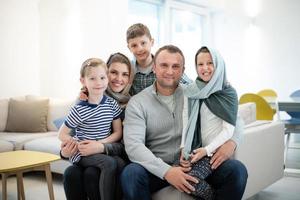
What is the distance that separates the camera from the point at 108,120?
212 centimetres

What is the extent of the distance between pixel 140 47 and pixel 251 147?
0.98m

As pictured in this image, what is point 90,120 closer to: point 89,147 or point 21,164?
point 89,147

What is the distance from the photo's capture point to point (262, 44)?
689 cm

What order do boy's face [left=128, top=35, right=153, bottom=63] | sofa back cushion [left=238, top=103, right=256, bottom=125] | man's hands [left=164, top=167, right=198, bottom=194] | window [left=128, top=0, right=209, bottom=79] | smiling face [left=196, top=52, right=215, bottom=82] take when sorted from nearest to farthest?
man's hands [left=164, top=167, right=198, bottom=194], smiling face [left=196, top=52, right=215, bottom=82], boy's face [left=128, top=35, right=153, bottom=63], sofa back cushion [left=238, top=103, right=256, bottom=125], window [left=128, top=0, right=209, bottom=79]

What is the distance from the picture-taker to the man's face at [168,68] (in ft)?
6.91

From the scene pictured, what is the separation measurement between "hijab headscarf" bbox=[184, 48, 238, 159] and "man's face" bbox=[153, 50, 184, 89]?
0.10m

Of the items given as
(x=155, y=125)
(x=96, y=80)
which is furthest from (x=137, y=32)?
(x=155, y=125)

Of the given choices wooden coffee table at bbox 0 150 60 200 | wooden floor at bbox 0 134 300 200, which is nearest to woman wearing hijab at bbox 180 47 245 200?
wooden coffee table at bbox 0 150 60 200

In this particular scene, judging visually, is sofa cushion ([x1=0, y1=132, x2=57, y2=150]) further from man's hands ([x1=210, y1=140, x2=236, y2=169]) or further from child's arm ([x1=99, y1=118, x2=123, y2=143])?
man's hands ([x1=210, y1=140, x2=236, y2=169])

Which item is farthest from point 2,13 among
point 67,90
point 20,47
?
point 67,90

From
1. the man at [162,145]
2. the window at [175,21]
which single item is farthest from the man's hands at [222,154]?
the window at [175,21]

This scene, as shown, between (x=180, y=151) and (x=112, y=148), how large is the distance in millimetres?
377

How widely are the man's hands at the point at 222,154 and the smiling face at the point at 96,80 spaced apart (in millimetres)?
710

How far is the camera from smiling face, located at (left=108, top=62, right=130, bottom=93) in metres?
2.23
